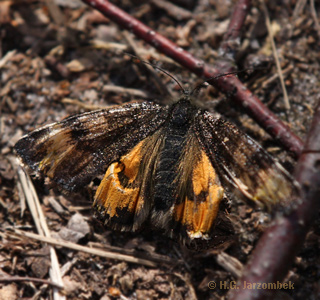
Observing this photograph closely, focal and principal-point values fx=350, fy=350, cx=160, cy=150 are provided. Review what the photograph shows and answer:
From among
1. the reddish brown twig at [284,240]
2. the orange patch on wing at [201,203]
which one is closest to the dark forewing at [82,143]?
the orange patch on wing at [201,203]

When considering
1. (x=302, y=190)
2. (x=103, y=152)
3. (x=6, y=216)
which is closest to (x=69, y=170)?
(x=103, y=152)

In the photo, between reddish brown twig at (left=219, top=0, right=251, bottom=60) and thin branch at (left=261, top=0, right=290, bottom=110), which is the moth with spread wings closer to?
reddish brown twig at (left=219, top=0, right=251, bottom=60)

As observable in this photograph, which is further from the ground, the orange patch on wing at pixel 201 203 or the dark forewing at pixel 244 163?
the dark forewing at pixel 244 163

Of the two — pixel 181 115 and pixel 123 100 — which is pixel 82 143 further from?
pixel 123 100

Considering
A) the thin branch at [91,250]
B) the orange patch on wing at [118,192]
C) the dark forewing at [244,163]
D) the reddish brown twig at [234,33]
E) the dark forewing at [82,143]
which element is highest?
the reddish brown twig at [234,33]

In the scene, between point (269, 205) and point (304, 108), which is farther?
point (304, 108)

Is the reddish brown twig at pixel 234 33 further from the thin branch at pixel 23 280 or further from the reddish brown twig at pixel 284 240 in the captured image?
the thin branch at pixel 23 280

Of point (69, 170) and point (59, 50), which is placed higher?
point (59, 50)

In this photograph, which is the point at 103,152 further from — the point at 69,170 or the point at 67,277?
the point at 67,277

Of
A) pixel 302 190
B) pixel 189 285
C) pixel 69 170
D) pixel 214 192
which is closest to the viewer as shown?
pixel 302 190
